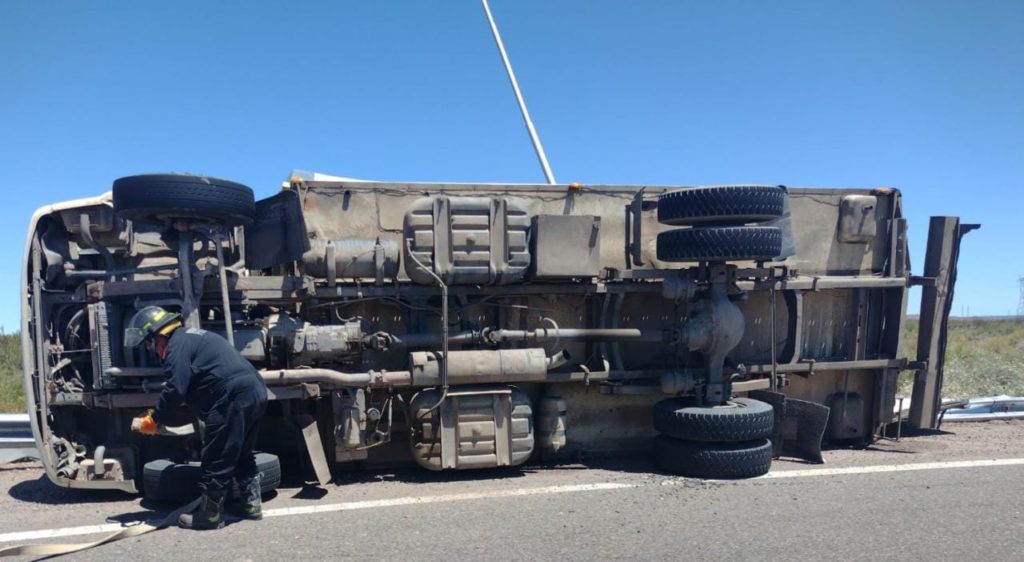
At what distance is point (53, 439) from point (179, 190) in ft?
7.43

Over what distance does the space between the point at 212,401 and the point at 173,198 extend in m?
1.56

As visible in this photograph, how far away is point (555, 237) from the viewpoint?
5.79 metres

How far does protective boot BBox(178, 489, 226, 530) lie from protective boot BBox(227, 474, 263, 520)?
181 millimetres

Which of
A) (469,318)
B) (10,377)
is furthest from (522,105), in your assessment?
(10,377)

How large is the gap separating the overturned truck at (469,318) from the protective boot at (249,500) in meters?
0.42

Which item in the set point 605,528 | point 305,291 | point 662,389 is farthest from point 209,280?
point 662,389

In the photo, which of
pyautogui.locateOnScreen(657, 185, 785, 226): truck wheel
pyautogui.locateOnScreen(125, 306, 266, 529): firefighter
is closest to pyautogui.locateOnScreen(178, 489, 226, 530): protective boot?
pyautogui.locateOnScreen(125, 306, 266, 529): firefighter

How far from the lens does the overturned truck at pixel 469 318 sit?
16.6 feet

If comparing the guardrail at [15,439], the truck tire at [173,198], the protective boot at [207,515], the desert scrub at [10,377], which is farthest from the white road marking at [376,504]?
the desert scrub at [10,377]

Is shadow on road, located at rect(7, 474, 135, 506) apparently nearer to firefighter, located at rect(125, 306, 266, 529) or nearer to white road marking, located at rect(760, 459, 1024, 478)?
Result: firefighter, located at rect(125, 306, 266, 529)

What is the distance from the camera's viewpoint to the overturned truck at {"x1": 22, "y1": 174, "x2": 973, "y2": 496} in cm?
506

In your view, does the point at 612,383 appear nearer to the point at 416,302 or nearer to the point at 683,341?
the point at 683,341

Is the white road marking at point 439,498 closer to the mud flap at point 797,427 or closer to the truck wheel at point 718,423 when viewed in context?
the truck wheel at point 718,423

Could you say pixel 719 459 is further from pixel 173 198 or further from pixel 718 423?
pixel 173 198
